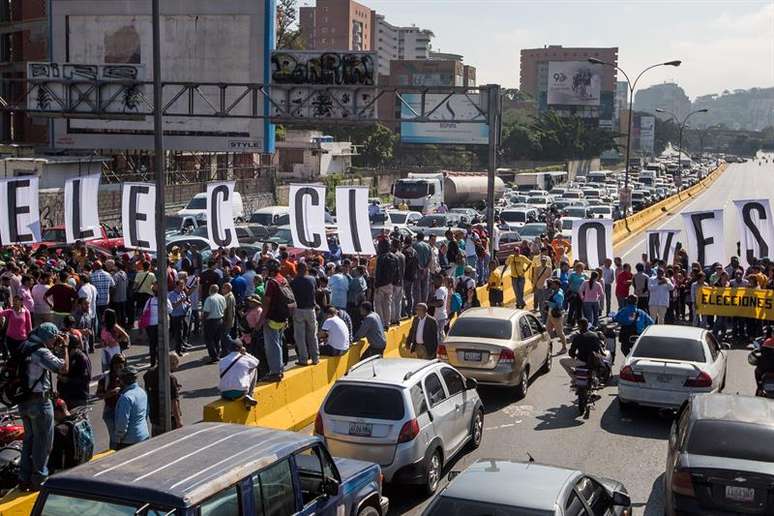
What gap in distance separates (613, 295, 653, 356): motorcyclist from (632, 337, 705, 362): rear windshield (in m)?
3.24

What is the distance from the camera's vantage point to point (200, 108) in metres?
33.2

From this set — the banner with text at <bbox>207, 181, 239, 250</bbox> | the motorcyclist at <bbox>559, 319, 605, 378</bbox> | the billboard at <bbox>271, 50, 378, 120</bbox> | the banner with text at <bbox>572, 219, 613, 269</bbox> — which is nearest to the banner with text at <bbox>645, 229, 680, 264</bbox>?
the banner with text at <bbox>572, 219, 613, 269</bbox>

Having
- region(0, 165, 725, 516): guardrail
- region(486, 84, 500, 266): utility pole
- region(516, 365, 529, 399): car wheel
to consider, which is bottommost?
region(516, 365, 529, 399): car wheel

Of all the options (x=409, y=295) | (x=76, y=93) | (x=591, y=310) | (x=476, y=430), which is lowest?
(x=476, y=430)

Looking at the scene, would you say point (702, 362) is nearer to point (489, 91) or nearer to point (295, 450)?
point (295, 450)

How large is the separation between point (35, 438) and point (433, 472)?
4.40 m

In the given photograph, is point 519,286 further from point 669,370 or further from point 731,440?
point 731,440

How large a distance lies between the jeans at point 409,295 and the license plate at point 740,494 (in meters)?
13.1

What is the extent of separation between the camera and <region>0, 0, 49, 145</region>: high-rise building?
5575cm

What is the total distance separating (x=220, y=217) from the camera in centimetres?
2386

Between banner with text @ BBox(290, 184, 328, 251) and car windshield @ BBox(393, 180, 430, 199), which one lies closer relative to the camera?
banner with text @ BBox(290, 184, 328, 251)

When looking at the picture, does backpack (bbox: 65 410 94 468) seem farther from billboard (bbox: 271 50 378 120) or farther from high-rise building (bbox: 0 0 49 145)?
high-rise building (bbox: 0 0 49 145)

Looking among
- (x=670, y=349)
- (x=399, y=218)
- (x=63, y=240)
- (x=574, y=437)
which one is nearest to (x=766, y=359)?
(x=670, y=349)

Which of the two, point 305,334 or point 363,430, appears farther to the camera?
point 305,334
